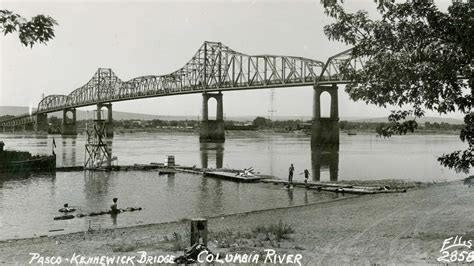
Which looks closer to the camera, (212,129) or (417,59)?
(417,59)

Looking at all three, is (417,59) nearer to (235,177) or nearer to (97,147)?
(235,177)

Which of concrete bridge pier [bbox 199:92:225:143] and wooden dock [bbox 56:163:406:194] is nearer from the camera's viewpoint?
wooden dock [bbox 56:163:406:194]

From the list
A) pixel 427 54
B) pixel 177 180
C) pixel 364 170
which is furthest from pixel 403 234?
pixel 364 170

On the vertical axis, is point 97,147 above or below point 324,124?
below

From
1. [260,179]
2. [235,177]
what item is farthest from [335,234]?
[235,177]

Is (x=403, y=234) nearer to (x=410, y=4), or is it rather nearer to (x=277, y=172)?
(x=410, y=4)

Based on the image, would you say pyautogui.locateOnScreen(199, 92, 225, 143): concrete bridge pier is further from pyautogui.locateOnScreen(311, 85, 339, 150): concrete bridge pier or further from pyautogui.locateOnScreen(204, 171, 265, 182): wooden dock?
pyautogui.locateOnScreen(204, 171, 265, 182): wooden dock

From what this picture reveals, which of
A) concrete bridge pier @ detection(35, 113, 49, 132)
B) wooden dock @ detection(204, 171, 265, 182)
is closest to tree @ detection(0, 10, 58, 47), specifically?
wooden dock @ detection(204, 171, 265, 182)
